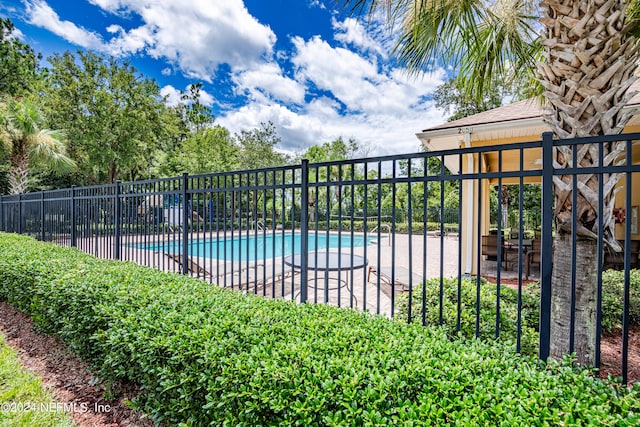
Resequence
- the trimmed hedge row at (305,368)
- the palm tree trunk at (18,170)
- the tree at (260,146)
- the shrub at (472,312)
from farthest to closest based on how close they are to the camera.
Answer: the tree at (260,146), the palm tree trunk at (18,170), the shrub at (472,312), the trimmed hedge row at (305,368)

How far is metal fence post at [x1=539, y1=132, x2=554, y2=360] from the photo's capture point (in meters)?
1.95

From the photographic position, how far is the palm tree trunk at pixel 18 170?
11.6 meters

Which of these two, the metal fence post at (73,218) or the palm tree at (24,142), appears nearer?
the metal fence post at (73,218)

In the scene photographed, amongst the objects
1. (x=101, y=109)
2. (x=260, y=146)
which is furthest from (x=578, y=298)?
(x=260, y=146)

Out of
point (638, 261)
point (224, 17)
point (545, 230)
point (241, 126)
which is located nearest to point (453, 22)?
point (545, 230)

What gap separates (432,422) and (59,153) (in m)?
16.2

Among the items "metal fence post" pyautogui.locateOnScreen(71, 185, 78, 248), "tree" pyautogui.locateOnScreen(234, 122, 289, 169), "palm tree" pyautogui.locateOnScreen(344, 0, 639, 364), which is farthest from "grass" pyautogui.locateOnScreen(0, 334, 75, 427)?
"tree" pyautogui.locateOnScreen(234, 122, 289, 169)

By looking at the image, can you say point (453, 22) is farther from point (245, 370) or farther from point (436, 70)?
point (245, 370)

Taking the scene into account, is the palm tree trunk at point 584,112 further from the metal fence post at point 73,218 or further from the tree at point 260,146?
the tree at point 260,146

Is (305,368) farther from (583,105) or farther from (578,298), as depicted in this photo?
(583,105)

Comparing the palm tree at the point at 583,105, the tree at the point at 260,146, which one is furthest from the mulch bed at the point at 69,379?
the tree at the point at 260,146

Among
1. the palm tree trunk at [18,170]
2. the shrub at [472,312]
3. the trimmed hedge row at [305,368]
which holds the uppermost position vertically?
the palm tree trunk at [18,170]

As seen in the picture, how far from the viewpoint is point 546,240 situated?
78.3 inches

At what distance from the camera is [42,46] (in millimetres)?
16516
